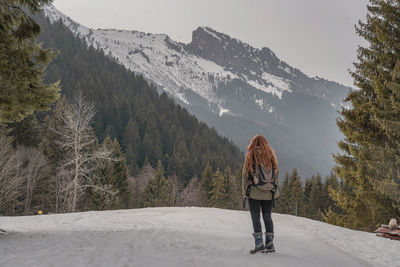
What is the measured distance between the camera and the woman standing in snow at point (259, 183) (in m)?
4.65

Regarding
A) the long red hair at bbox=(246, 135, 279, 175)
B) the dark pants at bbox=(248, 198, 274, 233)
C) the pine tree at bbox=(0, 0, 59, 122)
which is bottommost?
the dark pants at bbox=(248, 198, 274, 233)

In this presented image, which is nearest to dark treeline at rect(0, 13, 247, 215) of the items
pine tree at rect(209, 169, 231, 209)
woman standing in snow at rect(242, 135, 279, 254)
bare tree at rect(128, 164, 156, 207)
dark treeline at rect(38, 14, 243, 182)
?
bare tree at rect(128, 164, 156, 207)

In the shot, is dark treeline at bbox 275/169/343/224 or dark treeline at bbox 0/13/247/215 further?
dark treeline at bbox 275/169/343/224

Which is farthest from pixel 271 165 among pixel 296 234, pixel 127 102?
pixel 127 102

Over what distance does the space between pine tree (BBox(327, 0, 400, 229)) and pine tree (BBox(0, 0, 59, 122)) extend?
32.7ft

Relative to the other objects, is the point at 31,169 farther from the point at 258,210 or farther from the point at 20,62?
the point at 258,210

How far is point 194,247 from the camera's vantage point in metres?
5.30

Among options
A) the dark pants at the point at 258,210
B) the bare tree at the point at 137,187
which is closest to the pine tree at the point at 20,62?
the dark pants at the point at 258,210

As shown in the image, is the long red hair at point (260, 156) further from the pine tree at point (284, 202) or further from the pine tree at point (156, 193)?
the pine tree at point (284, 202)

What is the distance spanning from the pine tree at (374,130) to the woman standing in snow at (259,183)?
19.5ft

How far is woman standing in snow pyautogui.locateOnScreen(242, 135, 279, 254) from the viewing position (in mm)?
4652

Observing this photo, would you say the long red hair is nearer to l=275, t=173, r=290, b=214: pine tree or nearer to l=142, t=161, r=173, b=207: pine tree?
l=142, t=161, r=173, b=207: pine tree

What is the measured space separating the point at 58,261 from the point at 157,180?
110ft

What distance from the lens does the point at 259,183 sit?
460cm
